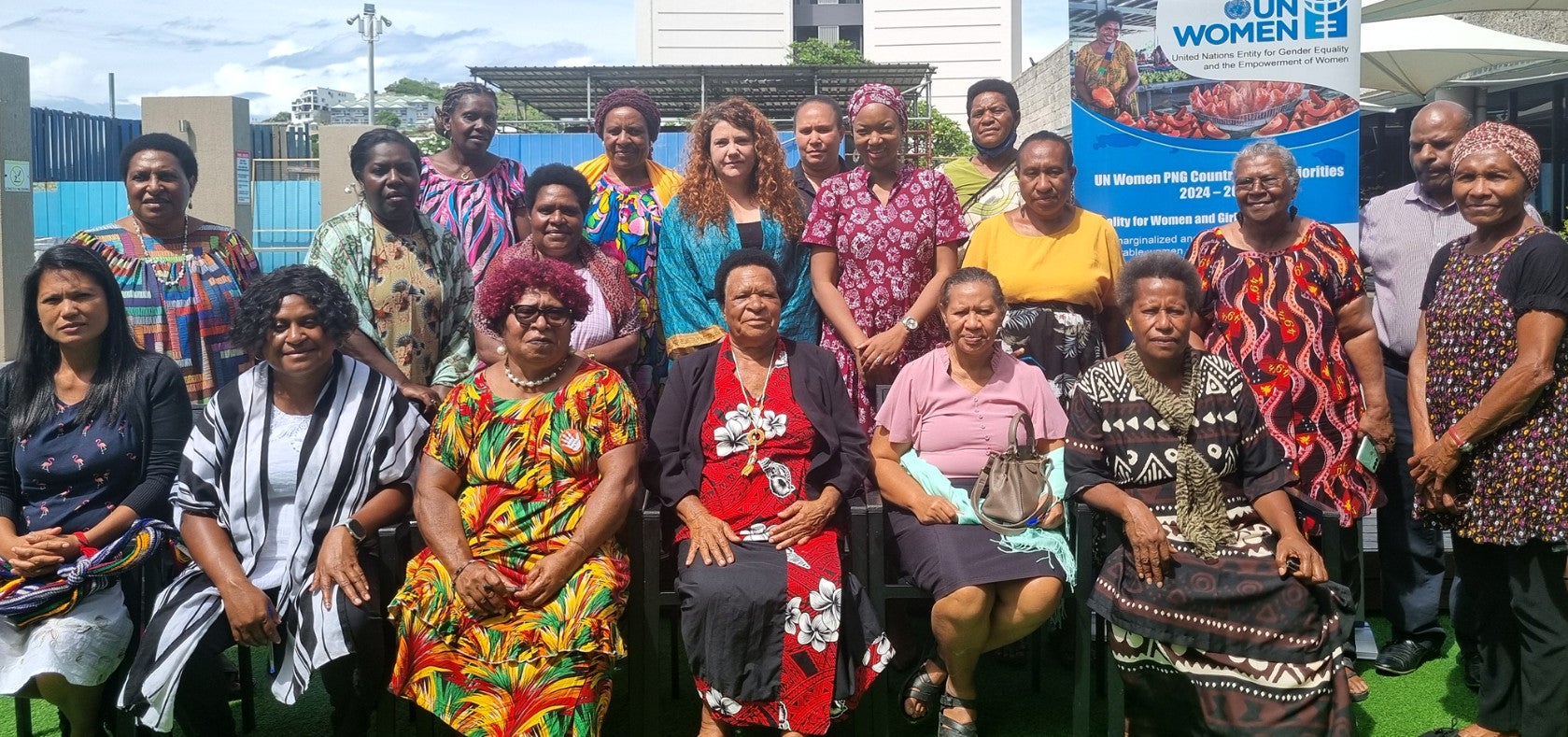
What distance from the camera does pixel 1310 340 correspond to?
4121 mm

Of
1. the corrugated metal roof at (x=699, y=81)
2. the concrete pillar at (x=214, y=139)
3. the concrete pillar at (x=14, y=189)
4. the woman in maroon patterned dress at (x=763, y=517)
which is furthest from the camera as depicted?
the corrugated metal roof at (x=699, y=81)

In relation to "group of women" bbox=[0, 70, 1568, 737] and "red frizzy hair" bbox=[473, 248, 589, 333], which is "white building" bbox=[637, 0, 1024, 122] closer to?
"group of women" bbox=[0, 70, 1568, 737]

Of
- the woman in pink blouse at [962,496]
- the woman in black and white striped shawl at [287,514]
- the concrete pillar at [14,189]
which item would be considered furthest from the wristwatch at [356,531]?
the concrete pillar at [14,189]

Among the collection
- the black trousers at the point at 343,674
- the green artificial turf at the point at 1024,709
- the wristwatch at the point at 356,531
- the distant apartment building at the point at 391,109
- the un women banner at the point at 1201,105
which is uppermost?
the distant apartment building at the point at 391,109

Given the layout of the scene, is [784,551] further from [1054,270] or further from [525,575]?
[1054,270]

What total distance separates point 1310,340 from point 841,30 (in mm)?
64368

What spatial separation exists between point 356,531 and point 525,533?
0.52m

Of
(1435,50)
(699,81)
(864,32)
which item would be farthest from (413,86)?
(1435,50)

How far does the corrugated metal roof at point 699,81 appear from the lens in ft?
89.7

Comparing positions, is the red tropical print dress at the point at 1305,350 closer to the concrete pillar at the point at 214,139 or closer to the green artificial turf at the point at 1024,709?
the green artificial turf at the point at 1024,709

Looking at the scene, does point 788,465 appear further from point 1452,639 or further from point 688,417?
point 1452,639

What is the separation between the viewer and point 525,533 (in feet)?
12.0

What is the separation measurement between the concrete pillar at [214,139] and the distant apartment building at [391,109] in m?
26.6

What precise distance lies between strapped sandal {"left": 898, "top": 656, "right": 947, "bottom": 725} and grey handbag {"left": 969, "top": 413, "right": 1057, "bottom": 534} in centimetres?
56
